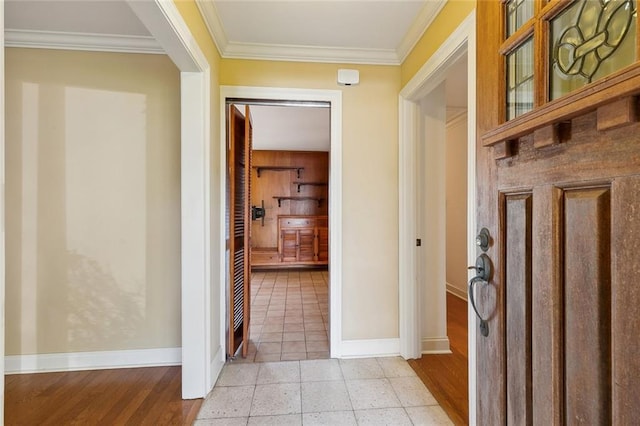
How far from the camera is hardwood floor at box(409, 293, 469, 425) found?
5.77 ft

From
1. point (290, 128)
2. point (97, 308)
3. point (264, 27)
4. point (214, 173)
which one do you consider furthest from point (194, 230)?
point (290, 128)

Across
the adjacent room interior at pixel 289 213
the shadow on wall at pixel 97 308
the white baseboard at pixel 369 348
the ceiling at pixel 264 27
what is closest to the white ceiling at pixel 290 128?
the adjacent room interior at pixel 289 213

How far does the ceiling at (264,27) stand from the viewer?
1.83 meters

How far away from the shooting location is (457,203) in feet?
12.8

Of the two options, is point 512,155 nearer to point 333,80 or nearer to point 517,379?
point 517,379

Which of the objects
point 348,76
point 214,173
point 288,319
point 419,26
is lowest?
point 288,319

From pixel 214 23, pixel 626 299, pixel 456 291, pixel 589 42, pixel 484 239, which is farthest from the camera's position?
pixel 456 291

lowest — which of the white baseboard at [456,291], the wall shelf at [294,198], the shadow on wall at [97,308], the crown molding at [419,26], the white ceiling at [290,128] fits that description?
the white baseboard at [456,291]

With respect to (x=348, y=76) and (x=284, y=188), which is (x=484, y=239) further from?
(x=284, y=188)

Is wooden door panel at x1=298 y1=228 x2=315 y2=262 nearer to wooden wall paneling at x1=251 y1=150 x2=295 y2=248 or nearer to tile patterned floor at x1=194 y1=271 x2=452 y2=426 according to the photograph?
wooden wall paneling at x1=251 y1=150 x2=295 y2=248

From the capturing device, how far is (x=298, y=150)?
622 cm

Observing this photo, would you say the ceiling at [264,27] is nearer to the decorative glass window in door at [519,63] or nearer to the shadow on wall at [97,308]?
the decorative glass window in door at [519,63]

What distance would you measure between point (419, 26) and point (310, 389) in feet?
8.16

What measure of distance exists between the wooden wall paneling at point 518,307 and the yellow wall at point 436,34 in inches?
46.8
